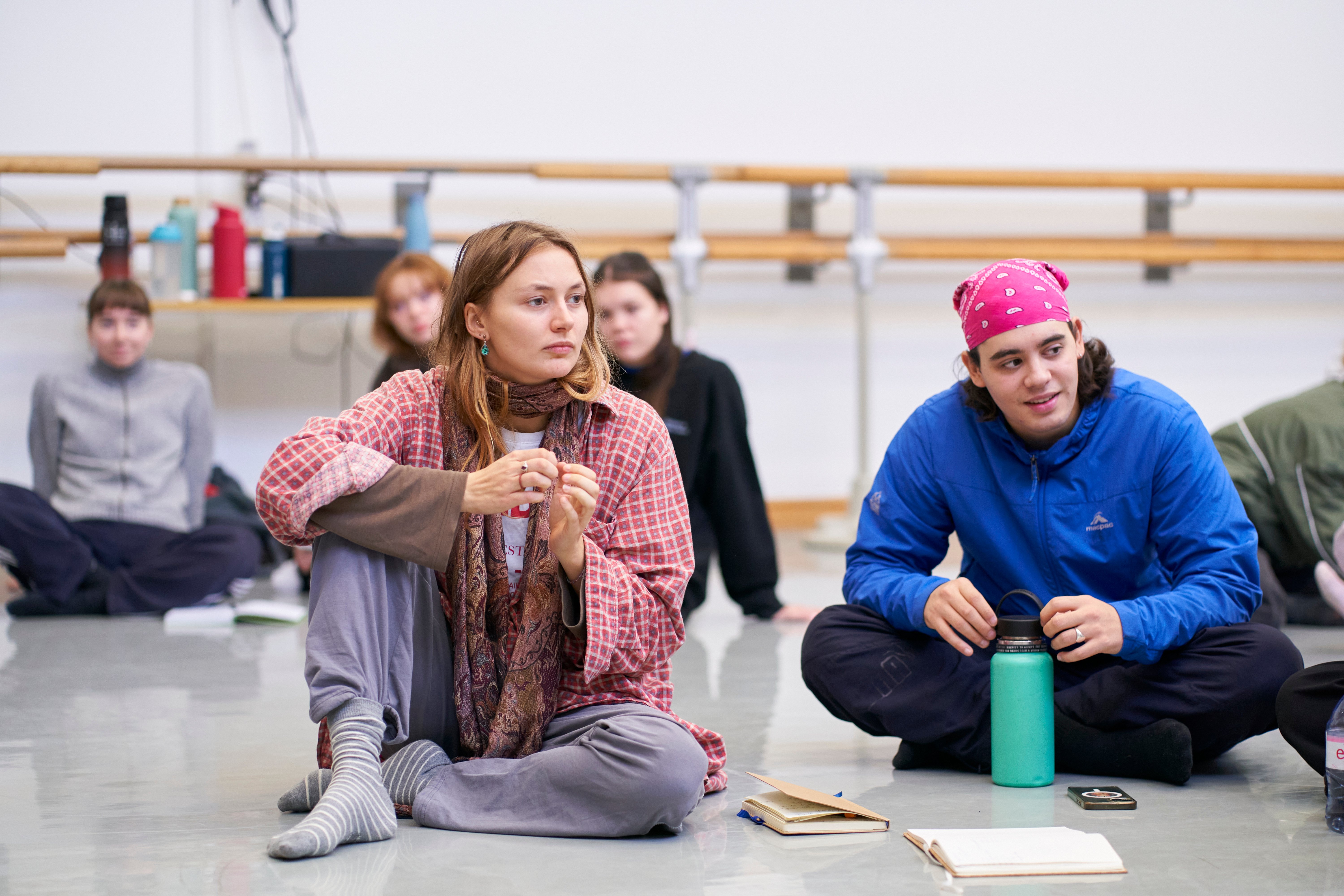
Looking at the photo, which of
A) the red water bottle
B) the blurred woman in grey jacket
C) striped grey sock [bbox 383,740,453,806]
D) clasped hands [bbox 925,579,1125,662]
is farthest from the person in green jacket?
the red water bottle

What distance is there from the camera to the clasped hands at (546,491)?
1513 mm

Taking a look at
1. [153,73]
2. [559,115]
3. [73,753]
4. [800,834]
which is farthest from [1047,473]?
[153,73]

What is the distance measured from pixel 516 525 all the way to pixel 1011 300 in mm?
686

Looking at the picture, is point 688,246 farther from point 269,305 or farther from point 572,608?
point 572,608

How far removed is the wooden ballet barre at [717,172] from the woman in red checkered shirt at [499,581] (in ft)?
8.03

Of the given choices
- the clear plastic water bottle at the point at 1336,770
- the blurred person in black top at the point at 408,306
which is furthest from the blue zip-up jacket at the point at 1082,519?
the blurred person in black top at the point at 408,306

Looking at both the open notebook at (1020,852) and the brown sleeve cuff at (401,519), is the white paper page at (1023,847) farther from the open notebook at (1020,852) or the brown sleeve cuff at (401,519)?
the brown sleeve cuff at (401,519)

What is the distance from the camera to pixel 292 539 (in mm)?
1579

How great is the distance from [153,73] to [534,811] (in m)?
3.53

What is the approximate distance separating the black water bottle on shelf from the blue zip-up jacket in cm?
269

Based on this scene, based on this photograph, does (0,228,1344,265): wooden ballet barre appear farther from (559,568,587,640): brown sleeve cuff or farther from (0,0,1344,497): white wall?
(559,568,587,640): brown sleeve cuff

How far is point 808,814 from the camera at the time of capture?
1537mm

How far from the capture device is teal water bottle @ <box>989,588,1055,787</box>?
168 centimetres

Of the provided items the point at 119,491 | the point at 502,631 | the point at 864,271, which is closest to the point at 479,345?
the point at 502,631
